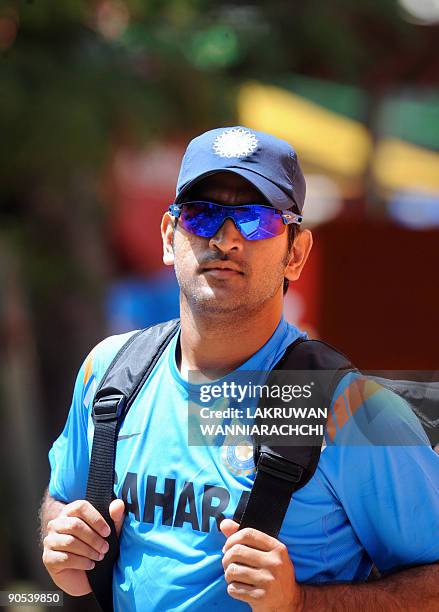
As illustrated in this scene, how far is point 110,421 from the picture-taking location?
187 cm

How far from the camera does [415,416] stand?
175 cm

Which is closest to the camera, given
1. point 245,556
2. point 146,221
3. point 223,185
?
point 245,556

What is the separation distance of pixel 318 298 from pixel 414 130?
29.5 ft

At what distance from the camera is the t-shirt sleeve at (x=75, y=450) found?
2010mm

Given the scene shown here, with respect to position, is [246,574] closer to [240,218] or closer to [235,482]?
[235,482]

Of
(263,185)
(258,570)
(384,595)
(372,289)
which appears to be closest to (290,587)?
(258,570)

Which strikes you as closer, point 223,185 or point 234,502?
point 234,502

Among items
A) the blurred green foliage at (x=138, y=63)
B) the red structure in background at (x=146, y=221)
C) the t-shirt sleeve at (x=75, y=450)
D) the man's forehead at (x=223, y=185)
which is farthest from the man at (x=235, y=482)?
the red structure in background at (x=146, y=221)

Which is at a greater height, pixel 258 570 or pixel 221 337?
pixel 221 337

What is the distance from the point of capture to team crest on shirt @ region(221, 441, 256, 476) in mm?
1742

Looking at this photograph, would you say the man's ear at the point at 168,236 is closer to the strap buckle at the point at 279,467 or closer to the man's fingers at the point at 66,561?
the strap buckle at the point at 279,467

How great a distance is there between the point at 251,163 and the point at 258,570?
2.48ft

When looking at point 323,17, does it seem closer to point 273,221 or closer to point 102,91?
point 102,91

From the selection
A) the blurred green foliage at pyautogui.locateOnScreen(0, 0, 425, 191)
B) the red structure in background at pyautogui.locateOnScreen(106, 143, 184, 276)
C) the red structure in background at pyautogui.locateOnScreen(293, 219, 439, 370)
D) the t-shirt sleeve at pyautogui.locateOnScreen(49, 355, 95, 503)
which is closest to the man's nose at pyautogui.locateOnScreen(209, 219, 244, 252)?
the t-shirt sleeve at pyautogui.locateOnScreen(49, 355, 95, 503)
